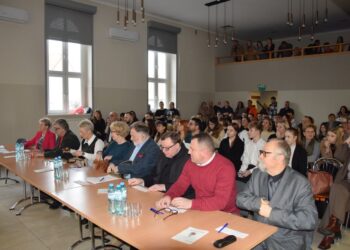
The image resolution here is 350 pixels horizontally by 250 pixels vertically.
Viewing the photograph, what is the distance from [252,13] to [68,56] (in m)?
6.37

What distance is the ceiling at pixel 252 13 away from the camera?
31.6 ft

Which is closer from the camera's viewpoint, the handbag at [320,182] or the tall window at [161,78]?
the handbag at [320,182]

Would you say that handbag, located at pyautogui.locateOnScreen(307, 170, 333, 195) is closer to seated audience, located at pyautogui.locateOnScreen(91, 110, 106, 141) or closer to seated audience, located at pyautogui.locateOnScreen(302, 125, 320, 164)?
seated audience, located at pyautogui.locateOnScreen(302, 125, 320, 164)

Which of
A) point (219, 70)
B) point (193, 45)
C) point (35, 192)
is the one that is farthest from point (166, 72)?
point (35, 192)

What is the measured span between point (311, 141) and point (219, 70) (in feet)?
30.2

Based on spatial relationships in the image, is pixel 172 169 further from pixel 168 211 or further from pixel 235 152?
pixel 235 152

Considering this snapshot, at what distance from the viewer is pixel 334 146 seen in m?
4.55

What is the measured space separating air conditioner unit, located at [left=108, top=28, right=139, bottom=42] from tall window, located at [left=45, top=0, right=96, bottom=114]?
0.70 m

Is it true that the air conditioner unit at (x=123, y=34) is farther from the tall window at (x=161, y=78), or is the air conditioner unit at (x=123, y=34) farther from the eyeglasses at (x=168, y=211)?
the eyeglasses at (x=168, y=211)

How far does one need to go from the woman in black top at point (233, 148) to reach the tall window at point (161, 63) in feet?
22.3

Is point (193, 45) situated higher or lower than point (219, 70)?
higher

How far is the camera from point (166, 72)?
39.9ft

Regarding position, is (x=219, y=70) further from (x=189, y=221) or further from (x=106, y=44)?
(x=189, y=221)

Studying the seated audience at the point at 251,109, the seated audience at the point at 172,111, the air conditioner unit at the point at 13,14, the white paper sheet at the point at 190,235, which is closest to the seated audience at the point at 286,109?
the seated audience at the point at 251,109
